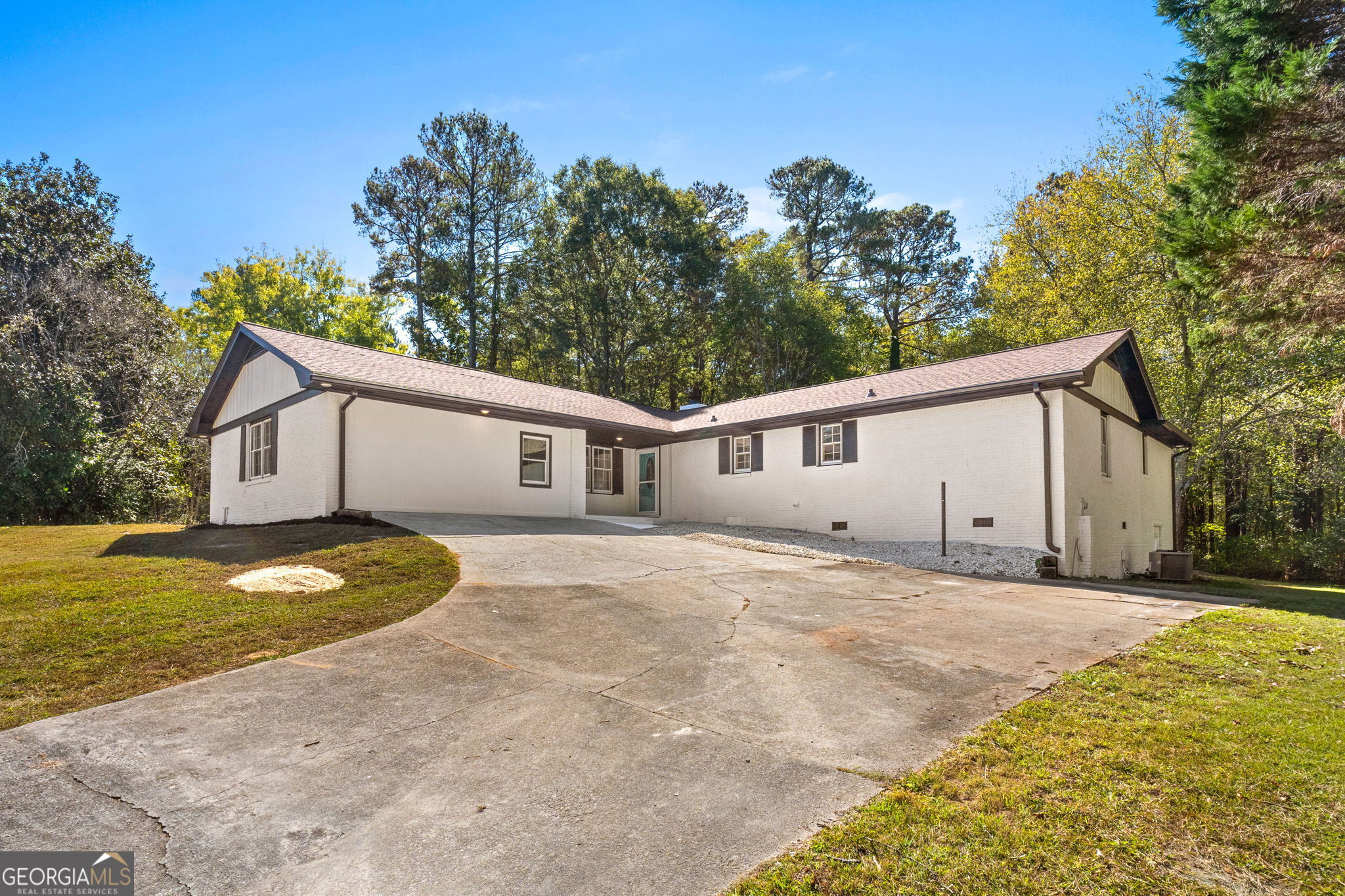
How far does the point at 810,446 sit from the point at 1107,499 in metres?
6.34

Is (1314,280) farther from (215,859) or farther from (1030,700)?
(215,859)

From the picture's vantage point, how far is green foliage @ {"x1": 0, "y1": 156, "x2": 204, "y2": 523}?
18.4 meters

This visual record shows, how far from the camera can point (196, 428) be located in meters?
18.8

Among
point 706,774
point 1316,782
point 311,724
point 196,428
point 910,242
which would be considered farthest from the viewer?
point 910,242

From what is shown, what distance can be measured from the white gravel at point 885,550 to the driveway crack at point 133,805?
34.2 ft

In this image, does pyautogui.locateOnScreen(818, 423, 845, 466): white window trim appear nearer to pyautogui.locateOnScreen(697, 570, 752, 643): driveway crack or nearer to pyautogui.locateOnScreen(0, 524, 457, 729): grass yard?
pyautogui.locateOnScreen(697, 570, 752, 643): driveway crack

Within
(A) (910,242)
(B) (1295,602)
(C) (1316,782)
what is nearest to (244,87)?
(C) (1316,782)

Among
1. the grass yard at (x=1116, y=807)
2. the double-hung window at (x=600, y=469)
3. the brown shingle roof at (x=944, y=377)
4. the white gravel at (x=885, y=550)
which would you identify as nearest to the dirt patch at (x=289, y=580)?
the grass yard at (x=1116, y=807)

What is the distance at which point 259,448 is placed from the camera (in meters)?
15.5

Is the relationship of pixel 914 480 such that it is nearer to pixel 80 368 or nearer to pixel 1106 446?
pixel 1106 446

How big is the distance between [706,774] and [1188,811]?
2.18m

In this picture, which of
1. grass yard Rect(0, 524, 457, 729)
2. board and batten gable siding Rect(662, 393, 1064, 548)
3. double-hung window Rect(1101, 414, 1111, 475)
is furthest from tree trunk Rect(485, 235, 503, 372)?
double-hung window Rect(1101, 414, 1111, 475)

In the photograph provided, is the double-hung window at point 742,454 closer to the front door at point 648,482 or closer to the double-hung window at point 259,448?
the front door at point 648,482

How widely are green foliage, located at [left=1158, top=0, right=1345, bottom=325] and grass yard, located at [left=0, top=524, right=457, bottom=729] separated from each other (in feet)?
37.0
